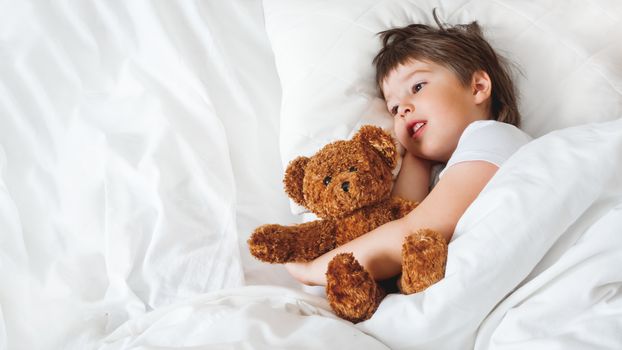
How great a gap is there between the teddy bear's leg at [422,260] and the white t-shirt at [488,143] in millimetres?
204

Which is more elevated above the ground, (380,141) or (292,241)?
(380,141)

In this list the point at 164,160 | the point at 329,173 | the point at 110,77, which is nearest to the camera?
the point at 329,173

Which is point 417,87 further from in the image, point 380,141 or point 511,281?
point 511,281

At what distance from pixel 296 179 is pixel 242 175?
246 mm

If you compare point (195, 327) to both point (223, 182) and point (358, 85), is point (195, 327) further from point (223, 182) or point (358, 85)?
point (358, 85)

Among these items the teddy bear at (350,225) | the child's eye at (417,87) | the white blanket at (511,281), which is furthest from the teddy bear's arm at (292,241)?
A: the child's eye at (417,87)

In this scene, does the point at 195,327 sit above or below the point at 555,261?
below

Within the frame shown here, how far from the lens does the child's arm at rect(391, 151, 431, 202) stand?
3.77 feet

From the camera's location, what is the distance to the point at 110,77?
51.3 inches

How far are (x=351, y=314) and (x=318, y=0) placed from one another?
70 centimetres

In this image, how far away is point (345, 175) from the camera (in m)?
0.95

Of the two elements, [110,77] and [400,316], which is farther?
[110,77]

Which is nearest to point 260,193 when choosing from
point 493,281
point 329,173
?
point 329,173

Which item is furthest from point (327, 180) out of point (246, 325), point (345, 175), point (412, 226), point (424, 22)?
point (424, 22)
